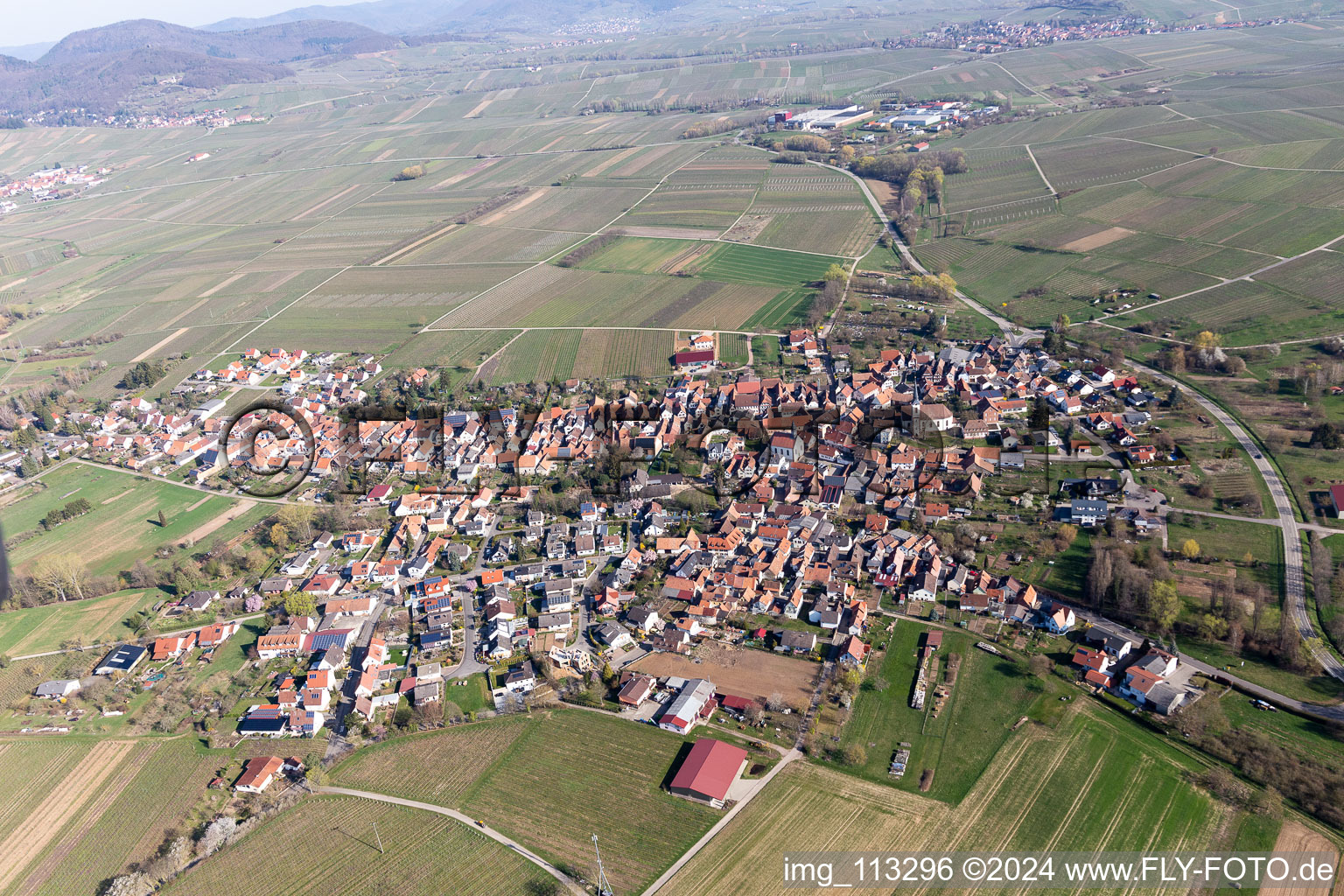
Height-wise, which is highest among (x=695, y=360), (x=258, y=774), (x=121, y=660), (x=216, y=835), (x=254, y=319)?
(x=254, y=319)

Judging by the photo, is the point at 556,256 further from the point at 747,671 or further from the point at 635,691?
the point at 635,691

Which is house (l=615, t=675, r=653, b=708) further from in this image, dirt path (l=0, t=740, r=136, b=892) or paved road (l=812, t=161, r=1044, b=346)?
paved road (l=812, t=161, r=1044, b=346)

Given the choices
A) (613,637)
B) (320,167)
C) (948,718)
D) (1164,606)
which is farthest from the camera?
(320,167)

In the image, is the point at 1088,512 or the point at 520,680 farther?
the point at 1088,512

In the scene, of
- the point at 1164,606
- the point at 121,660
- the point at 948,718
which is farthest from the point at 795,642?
the point at 121,660

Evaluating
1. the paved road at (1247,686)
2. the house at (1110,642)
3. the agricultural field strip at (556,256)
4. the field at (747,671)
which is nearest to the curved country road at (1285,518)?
the paved road at (1247,686)

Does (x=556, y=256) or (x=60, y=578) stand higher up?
(x=556, y=256)

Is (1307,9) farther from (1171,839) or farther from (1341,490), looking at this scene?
(1171,839)
